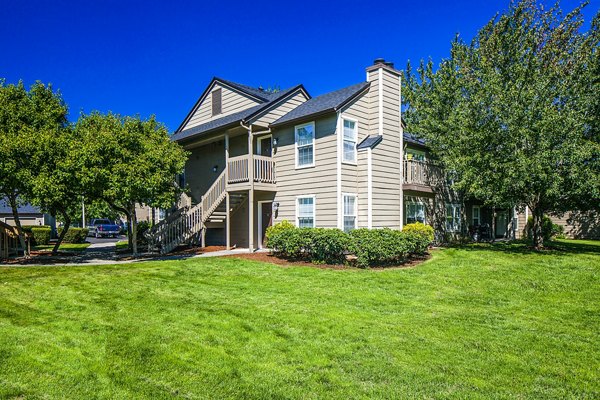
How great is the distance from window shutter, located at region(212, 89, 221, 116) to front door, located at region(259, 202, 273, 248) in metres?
6.65

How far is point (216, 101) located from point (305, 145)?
7.98 meters

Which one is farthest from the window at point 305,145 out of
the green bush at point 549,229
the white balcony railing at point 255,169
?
the green bush at point 549,229

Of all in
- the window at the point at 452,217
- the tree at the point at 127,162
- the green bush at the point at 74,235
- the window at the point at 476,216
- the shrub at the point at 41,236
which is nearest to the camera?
the tree at the point at 127,162

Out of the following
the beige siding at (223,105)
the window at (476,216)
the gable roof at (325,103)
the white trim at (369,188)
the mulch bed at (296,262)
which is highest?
the beige siding at (223,105)

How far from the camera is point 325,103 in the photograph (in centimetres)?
1505

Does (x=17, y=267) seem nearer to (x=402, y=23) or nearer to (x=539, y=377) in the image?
(x=539, y=377)

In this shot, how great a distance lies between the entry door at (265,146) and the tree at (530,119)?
23.5 ft

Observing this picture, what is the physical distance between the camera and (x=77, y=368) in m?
4.46

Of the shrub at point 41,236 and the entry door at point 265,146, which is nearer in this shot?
the entry door at point 265,146

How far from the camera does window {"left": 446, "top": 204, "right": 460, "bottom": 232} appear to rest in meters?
19.7

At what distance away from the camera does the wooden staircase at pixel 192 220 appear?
1653cm

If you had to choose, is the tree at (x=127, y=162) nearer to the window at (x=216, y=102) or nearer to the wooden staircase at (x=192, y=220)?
the wooden staircase at (x=192, y=220)

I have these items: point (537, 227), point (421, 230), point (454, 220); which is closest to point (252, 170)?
point (421, 230)

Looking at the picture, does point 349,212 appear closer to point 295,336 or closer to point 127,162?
point 127,162
